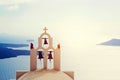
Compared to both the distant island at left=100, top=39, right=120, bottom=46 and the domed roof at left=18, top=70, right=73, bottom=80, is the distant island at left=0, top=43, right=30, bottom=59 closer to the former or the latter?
the domed roof at left=18, top=70, right=73, bottom=80

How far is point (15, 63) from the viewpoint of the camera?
4586 mm

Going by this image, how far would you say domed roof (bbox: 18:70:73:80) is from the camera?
3654 mm

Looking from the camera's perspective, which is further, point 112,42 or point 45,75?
point 112,42

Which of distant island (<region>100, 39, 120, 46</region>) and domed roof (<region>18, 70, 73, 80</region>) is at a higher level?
distant island (<region>100, 39, 120, 46</region>)

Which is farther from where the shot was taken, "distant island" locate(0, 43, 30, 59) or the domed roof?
"distant island" locate(0, 43, 30, 59)

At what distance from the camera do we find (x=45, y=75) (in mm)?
3711

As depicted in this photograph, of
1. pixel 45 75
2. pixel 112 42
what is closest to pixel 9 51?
pixel 45 75

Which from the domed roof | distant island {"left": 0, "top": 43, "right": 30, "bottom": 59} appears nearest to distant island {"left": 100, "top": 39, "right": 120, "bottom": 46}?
the domed roof

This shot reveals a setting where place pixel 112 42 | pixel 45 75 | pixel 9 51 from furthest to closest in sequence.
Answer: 1. pixel 9 51
2. pixel 112 42
3. pixel 45 75

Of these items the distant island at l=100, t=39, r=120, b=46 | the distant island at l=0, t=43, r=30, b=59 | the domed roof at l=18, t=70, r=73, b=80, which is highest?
the distant island at l=100, t=39, r=120, b=46

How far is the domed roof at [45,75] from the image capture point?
365 cm

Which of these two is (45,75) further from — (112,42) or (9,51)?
(112,42)

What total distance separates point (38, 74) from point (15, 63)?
2.99 feet

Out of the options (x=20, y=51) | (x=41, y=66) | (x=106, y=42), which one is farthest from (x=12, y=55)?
(x=106, y=42)
